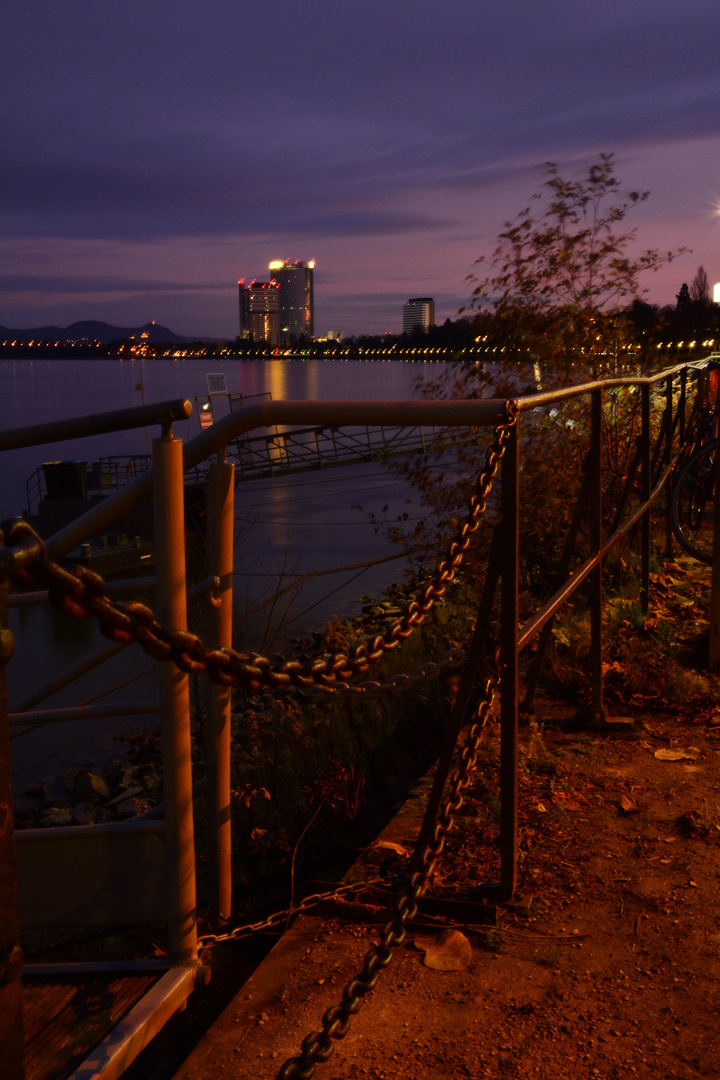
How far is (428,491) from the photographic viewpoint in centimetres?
782

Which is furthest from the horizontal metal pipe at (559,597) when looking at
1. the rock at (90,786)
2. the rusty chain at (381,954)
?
the rock at (90,786)

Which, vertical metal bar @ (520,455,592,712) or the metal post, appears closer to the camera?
the metal post

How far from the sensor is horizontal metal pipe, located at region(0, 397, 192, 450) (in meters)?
1.90

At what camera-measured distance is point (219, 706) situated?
2.35 metres

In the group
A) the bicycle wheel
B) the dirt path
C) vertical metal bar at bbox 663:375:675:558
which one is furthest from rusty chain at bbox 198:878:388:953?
the bicycle wheel

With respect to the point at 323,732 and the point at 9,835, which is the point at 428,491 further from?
the point at 9,835

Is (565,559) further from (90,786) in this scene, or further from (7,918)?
(90,786)

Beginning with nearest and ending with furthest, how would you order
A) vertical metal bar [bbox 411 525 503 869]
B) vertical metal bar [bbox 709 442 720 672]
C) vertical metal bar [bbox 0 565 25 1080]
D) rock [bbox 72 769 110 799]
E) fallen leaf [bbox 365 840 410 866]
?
vertical metal bar [bbox 0 565 25 1080] → vertical metal bar [bbox 411 525 503 869] → fallen leaf [bbox 365 840 410 866] → vertical metal bar [bbox 709 442 720 672] → rock [bbox 72 769 110 799]

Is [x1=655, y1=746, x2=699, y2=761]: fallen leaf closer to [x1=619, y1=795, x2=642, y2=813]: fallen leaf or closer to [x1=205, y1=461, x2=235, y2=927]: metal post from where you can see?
[x1=619, y1=795, x2=642, y2=813]: fallen leaf

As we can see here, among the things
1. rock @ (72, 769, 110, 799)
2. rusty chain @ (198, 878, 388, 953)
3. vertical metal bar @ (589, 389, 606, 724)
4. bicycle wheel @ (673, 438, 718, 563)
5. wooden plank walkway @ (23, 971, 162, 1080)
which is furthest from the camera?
rock @ (72, 769, 110, 799)

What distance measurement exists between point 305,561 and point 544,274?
17708 millimetres

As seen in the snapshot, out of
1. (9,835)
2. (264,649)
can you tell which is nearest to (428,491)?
(264,649)

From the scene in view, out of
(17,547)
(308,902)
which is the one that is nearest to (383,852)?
(308,902)

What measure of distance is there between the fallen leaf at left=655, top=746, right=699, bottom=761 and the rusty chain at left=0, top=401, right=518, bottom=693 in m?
1.94
